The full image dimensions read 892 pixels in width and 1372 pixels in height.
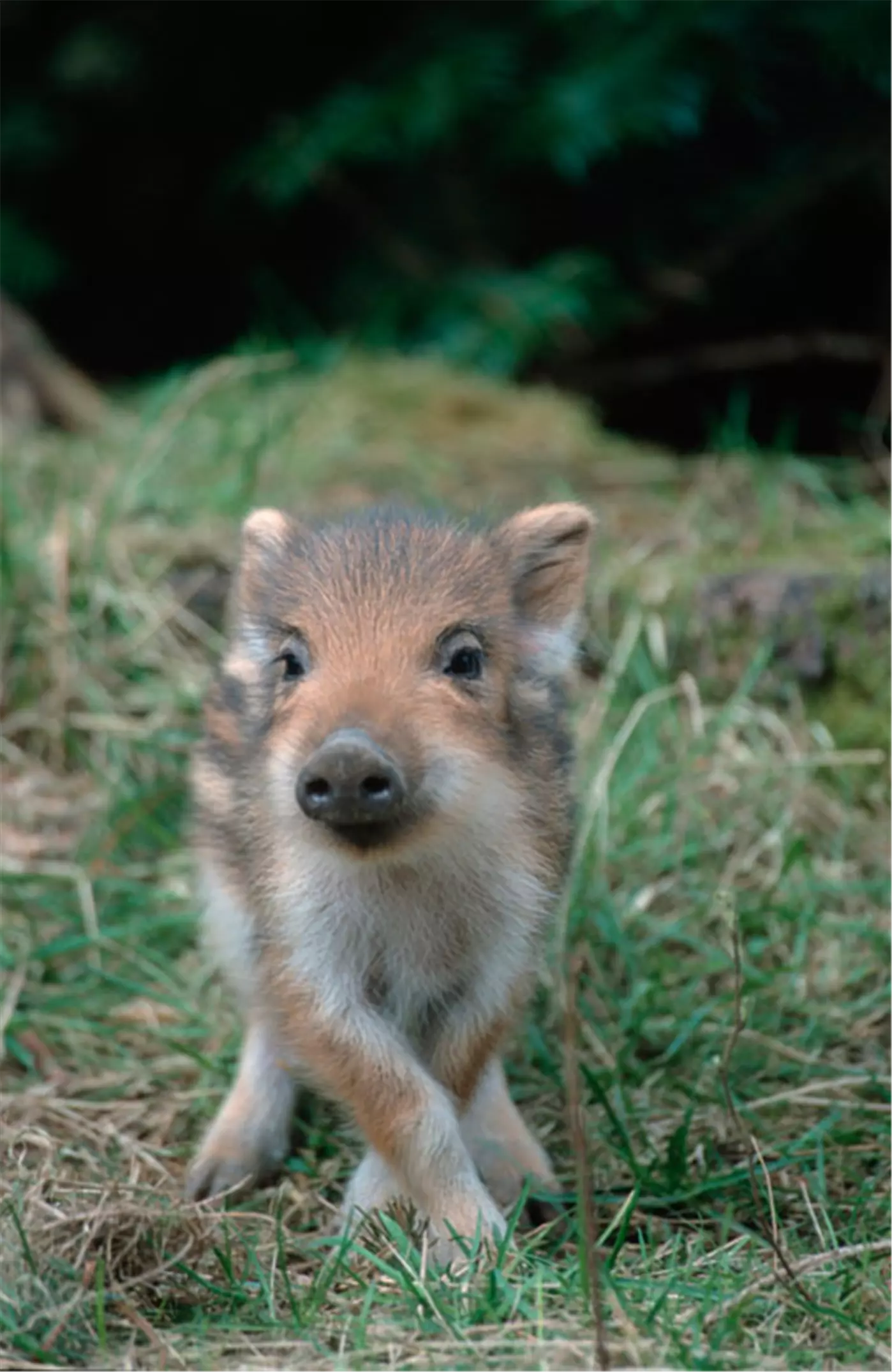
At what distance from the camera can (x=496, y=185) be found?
1010cm

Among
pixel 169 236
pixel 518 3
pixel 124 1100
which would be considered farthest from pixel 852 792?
pixel 169 236

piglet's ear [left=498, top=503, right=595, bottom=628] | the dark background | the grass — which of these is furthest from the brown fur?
the dark background

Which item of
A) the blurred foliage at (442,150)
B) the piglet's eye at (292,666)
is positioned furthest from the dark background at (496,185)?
the piglet's eye at (292,666)

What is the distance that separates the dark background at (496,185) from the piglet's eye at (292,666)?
4879 mm

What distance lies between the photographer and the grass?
342cm

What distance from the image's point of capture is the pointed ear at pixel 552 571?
14.9ft

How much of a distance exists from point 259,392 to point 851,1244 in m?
5.71

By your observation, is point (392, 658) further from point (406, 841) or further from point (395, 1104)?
point (395, 1104)

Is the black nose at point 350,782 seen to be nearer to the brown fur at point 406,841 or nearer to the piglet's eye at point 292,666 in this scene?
the brown fur at point 406,841

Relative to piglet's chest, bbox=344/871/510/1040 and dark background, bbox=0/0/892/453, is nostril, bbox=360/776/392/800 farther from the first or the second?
dark background, bbox=0/0/892/453

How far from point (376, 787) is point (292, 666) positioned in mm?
641

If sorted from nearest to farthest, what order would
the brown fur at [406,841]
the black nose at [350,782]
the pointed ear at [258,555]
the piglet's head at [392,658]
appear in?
the black nose at [350,782] → the piglet's head at [392,658] → the brown fur at [406,841] → the pointed ear at [258,555]

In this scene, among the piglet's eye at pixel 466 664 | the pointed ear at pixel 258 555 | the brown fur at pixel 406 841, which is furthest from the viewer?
the pointed ear at pixel 258 555

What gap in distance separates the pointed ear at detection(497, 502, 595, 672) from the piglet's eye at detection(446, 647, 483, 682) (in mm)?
352
